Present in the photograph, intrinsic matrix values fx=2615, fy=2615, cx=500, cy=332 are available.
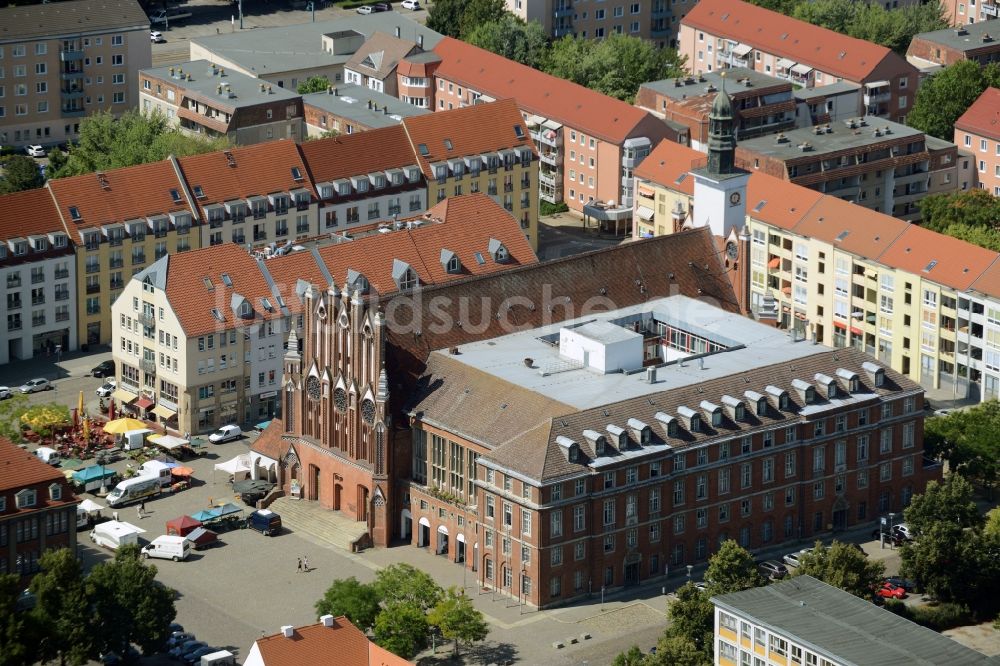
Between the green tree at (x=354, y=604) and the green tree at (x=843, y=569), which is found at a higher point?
the green tree at (x=843, y=569)

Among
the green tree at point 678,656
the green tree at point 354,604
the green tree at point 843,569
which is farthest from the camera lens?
the green tree at point 843,569

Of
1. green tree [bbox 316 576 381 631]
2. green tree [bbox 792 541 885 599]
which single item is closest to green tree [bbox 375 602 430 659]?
green tree [bbox 316 576 381 631]

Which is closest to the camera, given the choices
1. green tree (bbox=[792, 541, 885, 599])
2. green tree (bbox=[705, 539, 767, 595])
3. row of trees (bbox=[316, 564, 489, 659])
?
row of trees (bbox=[316, 564, 489, 659])

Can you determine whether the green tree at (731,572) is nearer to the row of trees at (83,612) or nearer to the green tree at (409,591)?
the green tree at (409,591)

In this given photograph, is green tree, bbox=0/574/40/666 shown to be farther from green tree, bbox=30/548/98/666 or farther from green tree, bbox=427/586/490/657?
green tree, bbox=427/586/490/657

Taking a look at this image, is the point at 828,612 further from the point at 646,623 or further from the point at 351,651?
the point at 351,651

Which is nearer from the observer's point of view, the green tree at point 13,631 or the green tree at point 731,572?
the green tree at point 13,631

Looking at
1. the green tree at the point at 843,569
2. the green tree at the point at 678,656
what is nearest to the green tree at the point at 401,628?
the green tree at the point at 678,656

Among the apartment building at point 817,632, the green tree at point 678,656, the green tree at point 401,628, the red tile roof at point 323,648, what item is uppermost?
the apartment building at point 817,632
